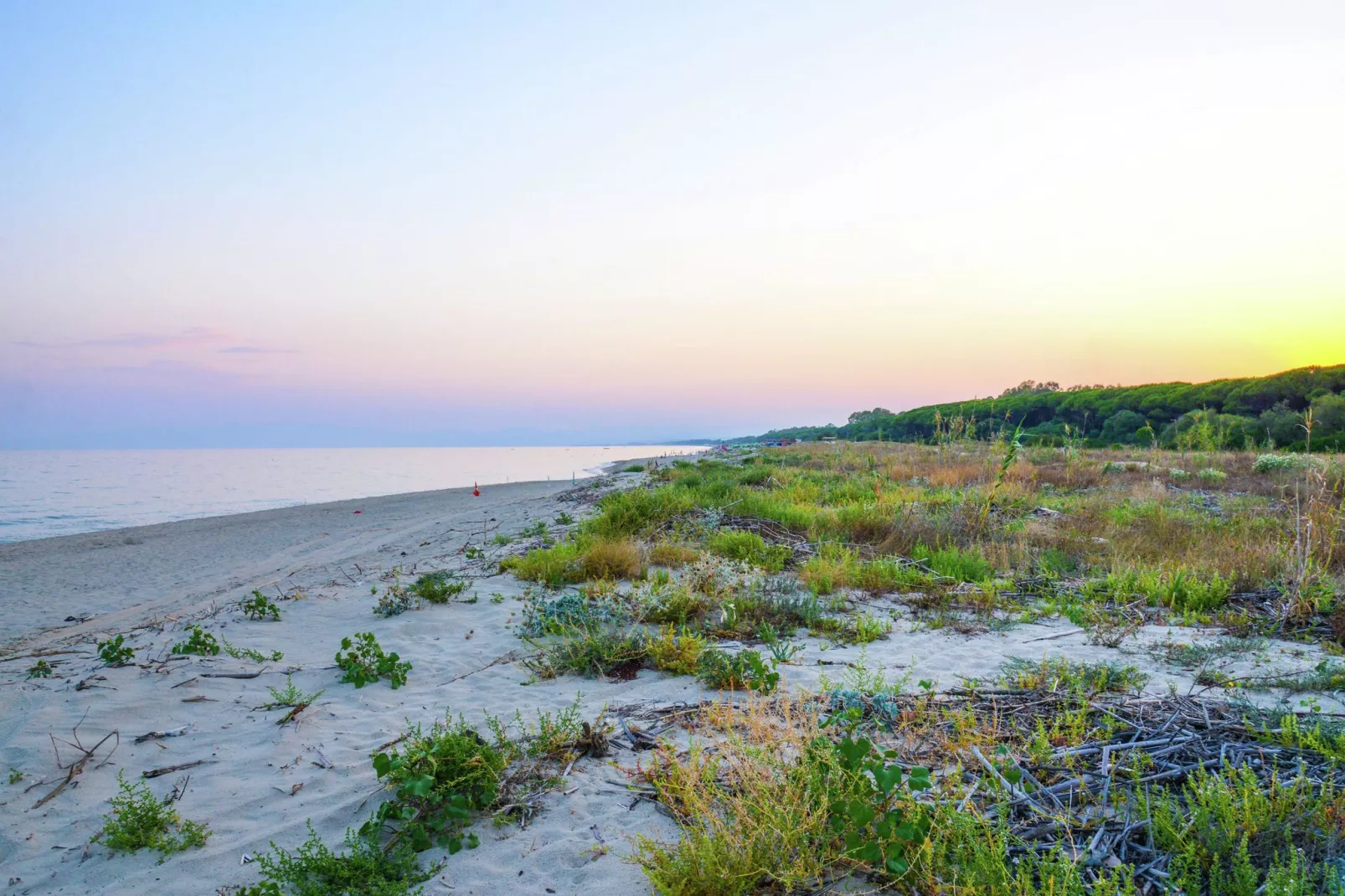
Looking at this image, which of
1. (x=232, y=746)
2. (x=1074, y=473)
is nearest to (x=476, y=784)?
(x=232, y=746)

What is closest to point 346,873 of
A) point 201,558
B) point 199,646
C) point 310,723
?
point 310,723

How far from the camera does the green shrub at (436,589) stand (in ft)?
21.3

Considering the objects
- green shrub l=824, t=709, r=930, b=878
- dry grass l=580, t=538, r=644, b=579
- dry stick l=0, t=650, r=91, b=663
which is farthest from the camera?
dry grass l=580, t=538, r=644, b=579

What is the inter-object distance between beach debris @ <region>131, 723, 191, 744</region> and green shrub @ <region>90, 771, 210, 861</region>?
0.86m

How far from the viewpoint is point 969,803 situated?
2.48 metres

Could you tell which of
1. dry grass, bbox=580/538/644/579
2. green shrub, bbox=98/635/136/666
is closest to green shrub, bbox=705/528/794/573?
dry grass, bbox=580/538/644/579

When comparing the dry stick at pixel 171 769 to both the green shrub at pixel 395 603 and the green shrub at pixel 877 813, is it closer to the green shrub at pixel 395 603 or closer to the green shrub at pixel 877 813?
the green shrub at pixel 395 603

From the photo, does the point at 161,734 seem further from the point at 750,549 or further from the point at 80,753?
the point at 750,549

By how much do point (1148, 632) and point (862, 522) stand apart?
4.02 metres

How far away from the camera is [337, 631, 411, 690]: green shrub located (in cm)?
441

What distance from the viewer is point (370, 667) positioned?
455 centimetres

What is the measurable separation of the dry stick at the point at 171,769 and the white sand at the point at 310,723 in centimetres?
5

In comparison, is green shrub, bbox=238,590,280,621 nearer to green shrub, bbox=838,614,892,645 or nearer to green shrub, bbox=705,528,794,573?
green shrub, bbox=705,528,794,573

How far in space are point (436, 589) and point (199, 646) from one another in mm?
2014
